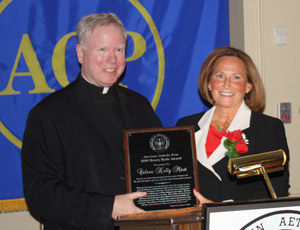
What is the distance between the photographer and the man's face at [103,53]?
2.33 m

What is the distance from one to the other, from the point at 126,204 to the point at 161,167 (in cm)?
24

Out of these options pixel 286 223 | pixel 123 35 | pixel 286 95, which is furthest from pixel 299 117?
pixel 286 223

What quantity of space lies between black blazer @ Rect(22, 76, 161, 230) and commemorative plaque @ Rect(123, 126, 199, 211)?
169mm

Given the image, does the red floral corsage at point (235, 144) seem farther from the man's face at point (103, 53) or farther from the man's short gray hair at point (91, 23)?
the man's short gray hair at point (91, 23)

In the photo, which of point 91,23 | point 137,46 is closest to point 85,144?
point 91,23

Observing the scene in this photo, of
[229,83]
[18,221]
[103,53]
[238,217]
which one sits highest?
[103,53]

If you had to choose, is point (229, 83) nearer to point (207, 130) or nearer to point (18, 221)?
point (207, 130)

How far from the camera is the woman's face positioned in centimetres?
255

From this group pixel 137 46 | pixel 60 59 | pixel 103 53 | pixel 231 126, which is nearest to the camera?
pixel 103 53

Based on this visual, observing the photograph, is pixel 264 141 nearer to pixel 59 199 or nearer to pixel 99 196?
pixel 99 196

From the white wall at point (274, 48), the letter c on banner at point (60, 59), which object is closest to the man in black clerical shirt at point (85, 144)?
the letter c on banner at point (60, 59)

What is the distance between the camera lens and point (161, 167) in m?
2.15

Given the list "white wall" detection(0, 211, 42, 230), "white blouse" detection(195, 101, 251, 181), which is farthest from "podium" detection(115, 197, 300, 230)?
"white wall" detection(0, 211, 42, 230)

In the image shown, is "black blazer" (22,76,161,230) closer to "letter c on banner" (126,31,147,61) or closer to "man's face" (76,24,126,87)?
"man's face" (76,24,126,87)
